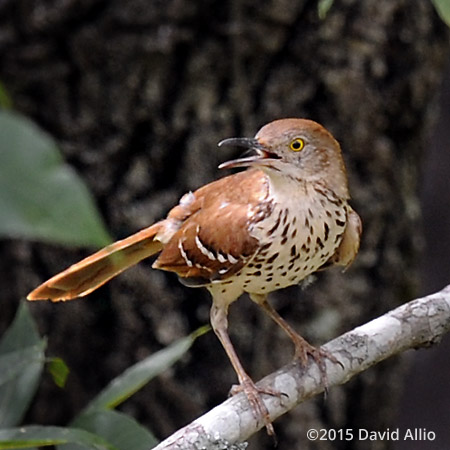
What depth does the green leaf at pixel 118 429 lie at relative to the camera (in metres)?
2.43

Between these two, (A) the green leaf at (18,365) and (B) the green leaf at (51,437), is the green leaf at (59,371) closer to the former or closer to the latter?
(A) the green leaf at (18,365)

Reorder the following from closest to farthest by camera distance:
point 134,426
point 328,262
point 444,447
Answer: point 134,426, point 328,262, point 444,447

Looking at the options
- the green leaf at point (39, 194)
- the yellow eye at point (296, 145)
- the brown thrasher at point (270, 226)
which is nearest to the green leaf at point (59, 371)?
the brown thrasher at point (270, 226)

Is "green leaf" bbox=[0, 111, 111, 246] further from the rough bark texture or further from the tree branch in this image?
the rough bark texture

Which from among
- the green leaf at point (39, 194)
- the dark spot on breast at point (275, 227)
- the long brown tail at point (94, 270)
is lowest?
the long brown tail at point (94, 270)

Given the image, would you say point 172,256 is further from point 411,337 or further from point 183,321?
point 183,321

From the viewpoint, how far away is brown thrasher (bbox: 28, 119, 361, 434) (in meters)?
2.63

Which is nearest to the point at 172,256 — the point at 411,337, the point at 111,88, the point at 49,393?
the point at 411,337

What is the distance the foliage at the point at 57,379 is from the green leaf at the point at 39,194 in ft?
5.41

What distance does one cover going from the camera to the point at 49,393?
4.24 m

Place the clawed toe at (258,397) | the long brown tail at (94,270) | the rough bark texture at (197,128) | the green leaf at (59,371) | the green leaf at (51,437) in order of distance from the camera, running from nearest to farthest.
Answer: the green leaf at (51,437)
the clawed toe at (258,397)
the green leaf at (59,371)
the long brown tail at (94,270)
the rough bark texture at (197,128)

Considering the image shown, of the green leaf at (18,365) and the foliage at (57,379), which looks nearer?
the foliage at (57,379)

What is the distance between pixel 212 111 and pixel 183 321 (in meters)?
0.95

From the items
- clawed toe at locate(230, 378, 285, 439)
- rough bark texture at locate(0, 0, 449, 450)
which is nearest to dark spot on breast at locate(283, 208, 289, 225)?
clawed toe at locate(230, 378, 285, 439)
